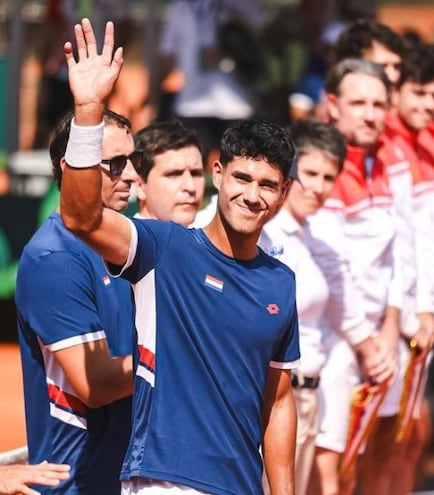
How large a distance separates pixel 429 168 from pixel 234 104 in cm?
447

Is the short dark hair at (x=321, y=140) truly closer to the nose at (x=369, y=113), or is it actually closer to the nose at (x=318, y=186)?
the nose at (x=318, y=186)

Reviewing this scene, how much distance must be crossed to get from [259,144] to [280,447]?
0.99m

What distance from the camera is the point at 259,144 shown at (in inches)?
184

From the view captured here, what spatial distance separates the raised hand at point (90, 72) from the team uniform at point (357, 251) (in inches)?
103

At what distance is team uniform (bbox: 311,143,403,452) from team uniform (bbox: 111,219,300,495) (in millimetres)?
→ 2244

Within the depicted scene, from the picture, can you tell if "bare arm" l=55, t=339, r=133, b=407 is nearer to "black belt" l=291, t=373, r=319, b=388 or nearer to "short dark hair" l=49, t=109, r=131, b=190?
"short dark hair" l=49, t=109, r=131, b=190

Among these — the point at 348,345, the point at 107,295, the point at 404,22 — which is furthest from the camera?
the point at 404,22

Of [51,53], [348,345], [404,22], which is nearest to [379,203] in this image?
[348,345]

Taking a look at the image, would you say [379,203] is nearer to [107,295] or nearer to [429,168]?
[429,168]

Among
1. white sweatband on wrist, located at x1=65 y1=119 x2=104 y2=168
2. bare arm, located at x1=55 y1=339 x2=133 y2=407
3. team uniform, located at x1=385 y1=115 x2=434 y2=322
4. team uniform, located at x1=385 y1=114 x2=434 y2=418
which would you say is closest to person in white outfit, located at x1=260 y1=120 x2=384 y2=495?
team uniform, located at x1=385 y1=114 x2=434 y2=418

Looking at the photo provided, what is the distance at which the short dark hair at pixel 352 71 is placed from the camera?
7.29 meters

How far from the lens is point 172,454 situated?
14.9 feet

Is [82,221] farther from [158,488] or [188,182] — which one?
[188,182]

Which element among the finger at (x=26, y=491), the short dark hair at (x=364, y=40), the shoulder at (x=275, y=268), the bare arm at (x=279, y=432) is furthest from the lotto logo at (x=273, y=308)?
the short dark hair at (x=364, y=40)
